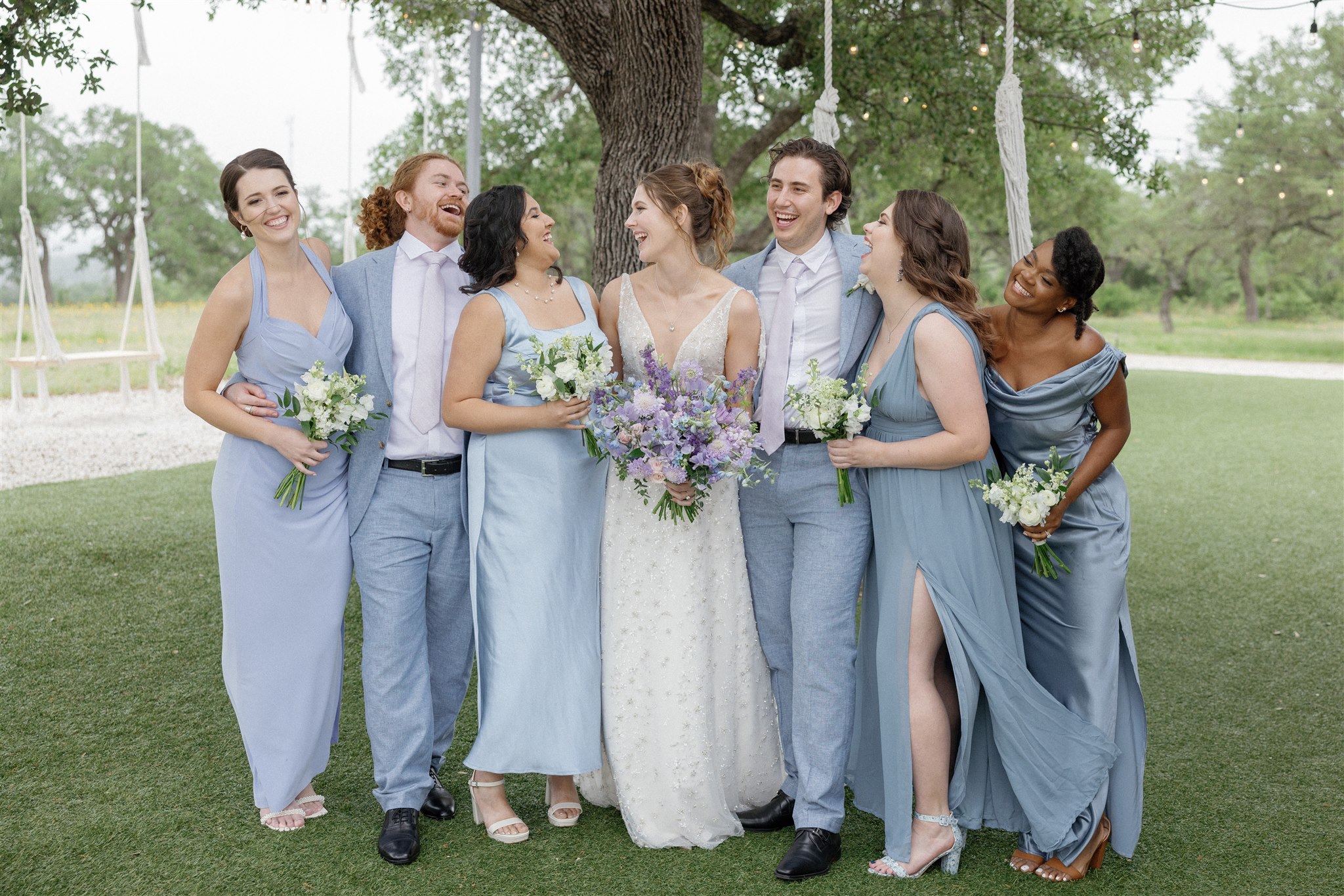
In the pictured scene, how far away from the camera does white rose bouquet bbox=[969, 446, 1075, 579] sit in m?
3.28

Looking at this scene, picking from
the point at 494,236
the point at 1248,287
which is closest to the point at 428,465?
the point at 494,236

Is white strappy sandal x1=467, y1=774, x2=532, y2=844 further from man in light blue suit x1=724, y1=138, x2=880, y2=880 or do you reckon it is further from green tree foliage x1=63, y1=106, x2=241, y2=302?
green tree foliage x1=63, y1=106, x2=241, y2=302

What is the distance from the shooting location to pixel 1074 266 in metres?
3.26

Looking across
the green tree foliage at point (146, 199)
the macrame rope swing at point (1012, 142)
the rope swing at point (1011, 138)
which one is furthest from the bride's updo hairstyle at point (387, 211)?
the green tree foliage at point (146, 199)

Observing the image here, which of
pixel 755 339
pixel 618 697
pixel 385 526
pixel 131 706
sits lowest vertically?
pixel 131 706

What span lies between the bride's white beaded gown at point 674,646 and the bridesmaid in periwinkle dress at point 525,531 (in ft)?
0.29

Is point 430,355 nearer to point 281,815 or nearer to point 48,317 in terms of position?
point 281,815

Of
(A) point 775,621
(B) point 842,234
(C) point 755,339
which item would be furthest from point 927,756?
(B) point 842,234

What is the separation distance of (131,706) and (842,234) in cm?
374

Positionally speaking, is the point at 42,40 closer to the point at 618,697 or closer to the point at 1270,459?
the point at 618,697

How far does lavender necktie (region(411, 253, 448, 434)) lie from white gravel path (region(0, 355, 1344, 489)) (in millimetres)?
8907

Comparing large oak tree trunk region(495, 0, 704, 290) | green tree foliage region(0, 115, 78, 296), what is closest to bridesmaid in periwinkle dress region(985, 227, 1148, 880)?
large oak tree trunk region(495, 0, 704, 290)

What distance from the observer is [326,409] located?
135 inches

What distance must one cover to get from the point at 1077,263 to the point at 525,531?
75.5 inches
